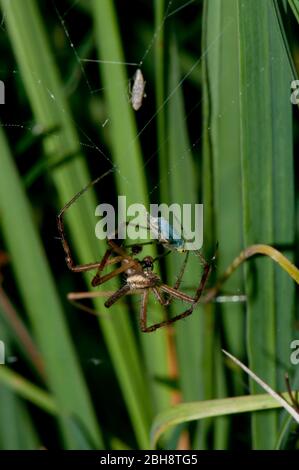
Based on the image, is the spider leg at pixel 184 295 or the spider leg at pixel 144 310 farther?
the spider leg at pixel 144 310

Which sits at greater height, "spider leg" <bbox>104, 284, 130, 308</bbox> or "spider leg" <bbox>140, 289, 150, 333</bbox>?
"spider leg" <bbox>104, 284, 130, 308</bbox>

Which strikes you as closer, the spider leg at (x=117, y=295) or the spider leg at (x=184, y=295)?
the spider leg at (x=184, y=295)

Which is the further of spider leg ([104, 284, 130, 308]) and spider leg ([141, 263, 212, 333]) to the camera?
spider leg ([104, 284, 130, 308])

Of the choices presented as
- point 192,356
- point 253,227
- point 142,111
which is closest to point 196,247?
point 253,227

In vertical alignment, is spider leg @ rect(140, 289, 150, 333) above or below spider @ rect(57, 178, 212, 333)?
below

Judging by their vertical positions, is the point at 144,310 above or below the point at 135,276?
below

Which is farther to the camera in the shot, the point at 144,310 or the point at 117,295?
the point at 144,310

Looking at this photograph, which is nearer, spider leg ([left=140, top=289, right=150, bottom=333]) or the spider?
the spider

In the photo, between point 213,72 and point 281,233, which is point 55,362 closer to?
point 281,233

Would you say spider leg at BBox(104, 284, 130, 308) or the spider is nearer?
the spider

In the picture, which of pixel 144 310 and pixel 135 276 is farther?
pixel 144 310

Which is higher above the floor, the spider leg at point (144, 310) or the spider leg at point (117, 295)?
the spider leg at point (117, 295)

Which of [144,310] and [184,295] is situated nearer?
[184,295]
